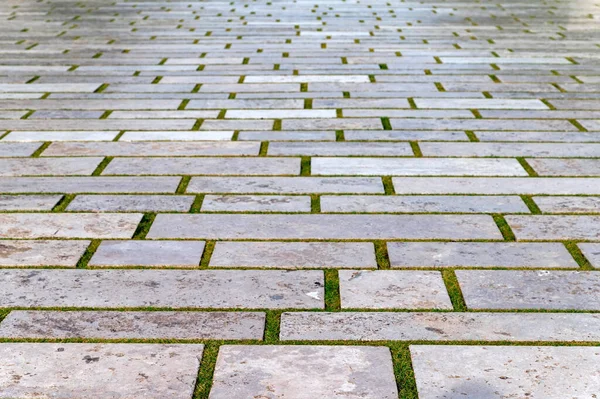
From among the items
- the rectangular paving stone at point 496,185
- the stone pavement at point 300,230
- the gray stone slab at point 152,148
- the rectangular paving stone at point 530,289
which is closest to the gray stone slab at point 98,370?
the stone pavement at point 300,230

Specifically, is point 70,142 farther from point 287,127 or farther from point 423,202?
point 423,202

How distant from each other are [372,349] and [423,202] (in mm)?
1414

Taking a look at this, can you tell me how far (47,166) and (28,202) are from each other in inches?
22.9

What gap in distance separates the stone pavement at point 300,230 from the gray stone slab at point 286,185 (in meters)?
0.02

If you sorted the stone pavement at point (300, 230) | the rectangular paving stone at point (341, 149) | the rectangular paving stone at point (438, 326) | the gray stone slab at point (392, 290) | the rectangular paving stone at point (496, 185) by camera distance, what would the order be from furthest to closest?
the rectangular paving stone at point (341, 149)
the rectangular paving stone at point (496, 185)
the gray stone slab at point (392, 290)
the rectangular paving stone at point (438, 326)
the stone pavement at point (300, 230)

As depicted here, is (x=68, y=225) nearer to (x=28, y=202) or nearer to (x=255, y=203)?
(x=28, y=202)

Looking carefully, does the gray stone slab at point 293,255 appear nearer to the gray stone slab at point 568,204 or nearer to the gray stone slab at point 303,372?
the gray stone slab at point 303,372

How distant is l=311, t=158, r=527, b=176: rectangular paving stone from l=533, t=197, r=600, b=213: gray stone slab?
0.40 meters


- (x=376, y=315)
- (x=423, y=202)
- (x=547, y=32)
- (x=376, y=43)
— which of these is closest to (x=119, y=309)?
(x=376, y=315)

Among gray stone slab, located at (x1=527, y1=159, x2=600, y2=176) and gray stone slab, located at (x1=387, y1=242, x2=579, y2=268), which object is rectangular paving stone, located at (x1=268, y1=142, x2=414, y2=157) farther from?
gray stone slab, located at (x1=387, y1=242, x2=579, y2=268)

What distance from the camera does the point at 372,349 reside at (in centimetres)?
254

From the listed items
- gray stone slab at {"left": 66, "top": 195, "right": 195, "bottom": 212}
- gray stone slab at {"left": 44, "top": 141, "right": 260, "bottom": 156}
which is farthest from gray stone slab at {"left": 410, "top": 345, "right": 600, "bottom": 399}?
gray stone slab at {"left": 44, "top": 141, "right": 260, "bottom": 156}

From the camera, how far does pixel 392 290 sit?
9.66 ft

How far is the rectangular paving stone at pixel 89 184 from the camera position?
400 centimetres
